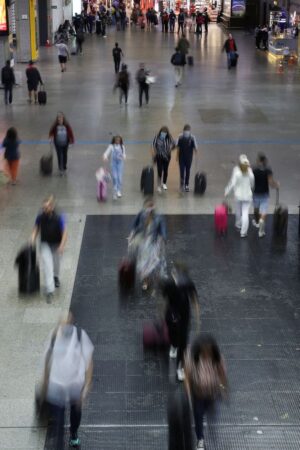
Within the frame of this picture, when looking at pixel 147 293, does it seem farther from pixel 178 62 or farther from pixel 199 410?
pixel 178 62

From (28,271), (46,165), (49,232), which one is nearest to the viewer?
(49,232)

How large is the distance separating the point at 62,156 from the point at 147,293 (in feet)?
20.7

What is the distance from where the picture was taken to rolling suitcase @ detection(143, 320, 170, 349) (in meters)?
8.23

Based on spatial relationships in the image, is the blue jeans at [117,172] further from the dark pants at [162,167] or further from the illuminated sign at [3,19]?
the illuminated sign at [3,19]

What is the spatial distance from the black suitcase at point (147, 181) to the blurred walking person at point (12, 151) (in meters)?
2.56

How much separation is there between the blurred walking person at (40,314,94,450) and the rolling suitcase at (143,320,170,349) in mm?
1828

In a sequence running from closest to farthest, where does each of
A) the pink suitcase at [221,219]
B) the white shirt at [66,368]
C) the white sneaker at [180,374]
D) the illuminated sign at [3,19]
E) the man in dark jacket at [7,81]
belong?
the white shirt at [66,368] → the white sneaker at [180,374] → the pink suitcase at [221,219] → the man in dark jacket at [7,81] → the illuminated sign at [3,19]

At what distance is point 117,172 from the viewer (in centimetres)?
1398

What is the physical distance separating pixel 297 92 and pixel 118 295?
62.2ft

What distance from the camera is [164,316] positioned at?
777 cm

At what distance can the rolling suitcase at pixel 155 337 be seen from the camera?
8.23 metres

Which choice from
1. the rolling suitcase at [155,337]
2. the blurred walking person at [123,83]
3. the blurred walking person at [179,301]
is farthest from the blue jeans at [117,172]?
the blurred walking person at [123,83]

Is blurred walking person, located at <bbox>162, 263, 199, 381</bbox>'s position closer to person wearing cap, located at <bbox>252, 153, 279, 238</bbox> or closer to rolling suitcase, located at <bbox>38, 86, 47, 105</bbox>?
person wearing cap, located at <bbox>252, 153, 279, 238</bbox>

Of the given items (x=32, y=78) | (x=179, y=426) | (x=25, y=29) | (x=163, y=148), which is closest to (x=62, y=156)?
(x=163, y=148)
